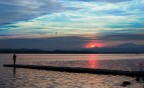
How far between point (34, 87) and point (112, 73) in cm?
1618

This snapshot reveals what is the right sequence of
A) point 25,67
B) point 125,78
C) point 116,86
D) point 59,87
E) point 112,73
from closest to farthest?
1. point 59,87
2. point 116,86
3. point 125,78
4. point 112,73
5. point 25,67

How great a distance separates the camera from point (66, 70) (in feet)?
171

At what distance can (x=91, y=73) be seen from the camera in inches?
1860

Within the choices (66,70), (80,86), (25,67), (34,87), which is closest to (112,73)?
(66,70)

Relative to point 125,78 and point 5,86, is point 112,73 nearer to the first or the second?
point 125,78

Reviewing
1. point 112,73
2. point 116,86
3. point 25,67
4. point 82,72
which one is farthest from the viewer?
point 25,67

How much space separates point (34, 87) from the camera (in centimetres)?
3148

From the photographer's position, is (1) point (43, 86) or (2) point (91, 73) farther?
(2) point (91, 73)

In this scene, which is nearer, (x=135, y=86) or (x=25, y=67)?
(x=135, y=86)

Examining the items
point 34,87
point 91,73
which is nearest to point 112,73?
point 91,73

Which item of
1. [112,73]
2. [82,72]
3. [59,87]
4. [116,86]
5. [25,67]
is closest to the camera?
[59,87]

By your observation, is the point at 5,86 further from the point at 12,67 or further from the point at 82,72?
the point at 12,67

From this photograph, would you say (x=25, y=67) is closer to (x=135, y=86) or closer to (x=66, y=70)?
(x=66, y=70)

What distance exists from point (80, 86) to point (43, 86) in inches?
147
